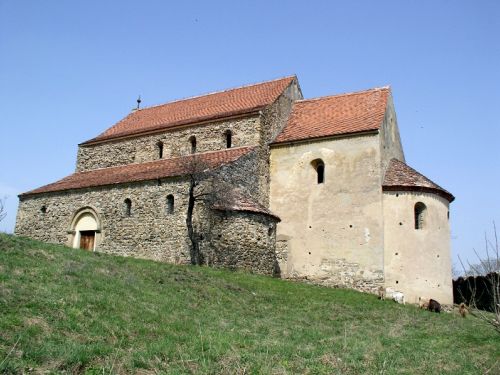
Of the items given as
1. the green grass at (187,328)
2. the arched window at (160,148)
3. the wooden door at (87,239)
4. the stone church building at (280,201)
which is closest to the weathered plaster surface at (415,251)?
the stone church building at (280,201)

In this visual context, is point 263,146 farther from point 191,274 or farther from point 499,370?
point 499,370

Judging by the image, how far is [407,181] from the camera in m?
22.7

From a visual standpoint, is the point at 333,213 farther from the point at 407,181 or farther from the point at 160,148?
the point at 160,148

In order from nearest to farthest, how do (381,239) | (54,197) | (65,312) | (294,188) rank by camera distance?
(65,312) → (381,239) → (294,188) → (54,197)

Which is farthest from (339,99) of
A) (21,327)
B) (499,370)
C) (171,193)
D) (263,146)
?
(21,327)

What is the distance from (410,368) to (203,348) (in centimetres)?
381

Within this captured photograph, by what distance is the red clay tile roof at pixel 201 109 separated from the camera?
90.5 feet

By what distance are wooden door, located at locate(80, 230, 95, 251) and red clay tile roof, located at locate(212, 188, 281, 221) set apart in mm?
7133

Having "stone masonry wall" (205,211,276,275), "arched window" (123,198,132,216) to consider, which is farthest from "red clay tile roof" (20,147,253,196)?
"stone masonry wall" (205,211,276,275)

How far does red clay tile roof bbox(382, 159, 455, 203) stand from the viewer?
885 inches

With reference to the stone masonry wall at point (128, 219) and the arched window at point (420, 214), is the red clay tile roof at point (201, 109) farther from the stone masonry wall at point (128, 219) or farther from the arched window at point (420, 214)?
the arched window at point (420, 214)

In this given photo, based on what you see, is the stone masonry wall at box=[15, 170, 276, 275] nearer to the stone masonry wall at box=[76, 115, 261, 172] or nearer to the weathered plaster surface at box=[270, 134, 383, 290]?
the weathered plaster surface at box=[270, 134, 383, 290]

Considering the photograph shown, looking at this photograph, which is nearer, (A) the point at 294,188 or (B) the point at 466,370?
(B) the point at 466,370

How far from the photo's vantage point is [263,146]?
25562 mm
